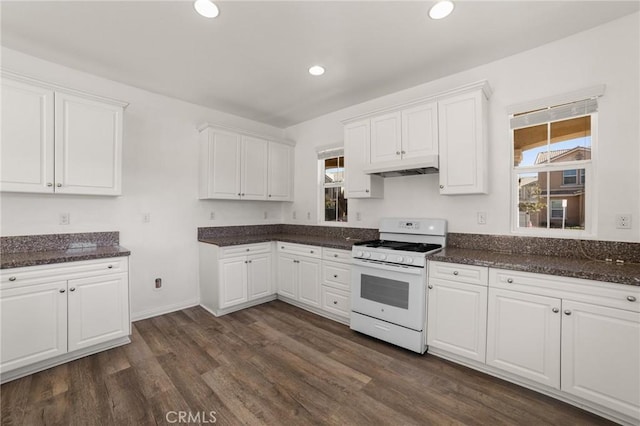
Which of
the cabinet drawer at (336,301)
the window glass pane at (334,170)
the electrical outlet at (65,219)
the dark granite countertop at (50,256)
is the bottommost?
the cabinet drawer at (336,301)

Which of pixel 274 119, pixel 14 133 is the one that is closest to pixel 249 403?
pixel 14 133

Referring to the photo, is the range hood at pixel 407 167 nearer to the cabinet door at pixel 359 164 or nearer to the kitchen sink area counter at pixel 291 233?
the cabinet door at pixel 359 164

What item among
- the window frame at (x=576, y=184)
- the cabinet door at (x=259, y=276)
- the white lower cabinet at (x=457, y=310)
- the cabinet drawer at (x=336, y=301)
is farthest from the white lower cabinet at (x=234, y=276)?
the window frame at (x=576, y=184)

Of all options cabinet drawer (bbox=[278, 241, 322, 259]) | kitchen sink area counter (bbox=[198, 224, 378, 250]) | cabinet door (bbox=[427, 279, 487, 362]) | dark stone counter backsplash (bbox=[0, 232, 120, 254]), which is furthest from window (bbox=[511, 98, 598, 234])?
dark stone counter backsplash (bbox=[0, 232, 120, 254])

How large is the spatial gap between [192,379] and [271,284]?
1.75 m

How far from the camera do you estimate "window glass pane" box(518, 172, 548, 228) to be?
2475mm

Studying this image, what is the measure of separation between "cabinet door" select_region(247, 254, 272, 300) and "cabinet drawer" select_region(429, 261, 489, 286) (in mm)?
2181

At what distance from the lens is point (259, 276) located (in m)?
3.70

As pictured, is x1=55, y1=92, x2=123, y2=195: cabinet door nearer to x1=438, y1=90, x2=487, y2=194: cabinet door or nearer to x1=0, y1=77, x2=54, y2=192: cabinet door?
x1=0, y1=77, x2=54, y2=192: cabinet door

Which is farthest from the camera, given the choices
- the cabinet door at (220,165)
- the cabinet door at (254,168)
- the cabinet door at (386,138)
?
the cabinet door at (254,168)

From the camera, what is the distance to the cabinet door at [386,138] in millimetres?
2955

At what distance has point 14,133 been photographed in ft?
7.51

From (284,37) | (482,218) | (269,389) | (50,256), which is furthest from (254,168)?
(482,218)

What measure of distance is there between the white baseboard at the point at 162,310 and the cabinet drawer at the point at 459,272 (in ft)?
9.93
